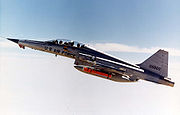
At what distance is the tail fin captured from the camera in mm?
12492

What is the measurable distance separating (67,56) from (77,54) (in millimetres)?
1051

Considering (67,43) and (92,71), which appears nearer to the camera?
(92,71)

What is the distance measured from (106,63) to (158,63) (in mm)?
4709

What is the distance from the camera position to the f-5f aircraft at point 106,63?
11633 millimetres

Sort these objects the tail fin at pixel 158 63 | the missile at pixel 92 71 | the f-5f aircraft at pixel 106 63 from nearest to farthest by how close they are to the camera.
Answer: the missile at pixel 92 71 → the f-5f aircraft at pixel 106 63 → the tail fin at pixel 158 63

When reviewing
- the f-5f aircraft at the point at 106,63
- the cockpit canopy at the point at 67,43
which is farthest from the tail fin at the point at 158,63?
the cockpit canopy at the point at 67,43

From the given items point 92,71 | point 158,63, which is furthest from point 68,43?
point 158,63

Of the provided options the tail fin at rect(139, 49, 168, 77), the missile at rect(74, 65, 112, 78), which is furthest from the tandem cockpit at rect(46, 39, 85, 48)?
the tail fin at rect(139, 49, 168, 77)

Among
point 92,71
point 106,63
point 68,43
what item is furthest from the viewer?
point 68,43

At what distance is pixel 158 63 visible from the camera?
41.4 ft

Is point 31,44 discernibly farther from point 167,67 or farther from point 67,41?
point 167,67

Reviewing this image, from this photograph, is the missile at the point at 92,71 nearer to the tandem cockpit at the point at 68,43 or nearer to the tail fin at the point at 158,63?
the tandem cockpit at the point at 68,43

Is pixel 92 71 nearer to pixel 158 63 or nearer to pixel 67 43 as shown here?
pixel 67 43

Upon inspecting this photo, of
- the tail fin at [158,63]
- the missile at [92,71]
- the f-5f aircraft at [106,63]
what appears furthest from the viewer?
the tail fin at [158,63]
